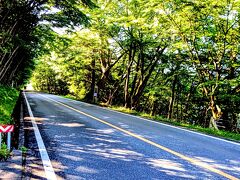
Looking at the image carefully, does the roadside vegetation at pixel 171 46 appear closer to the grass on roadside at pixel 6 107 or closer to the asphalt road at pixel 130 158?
the grass on roadside at pixel 6 107

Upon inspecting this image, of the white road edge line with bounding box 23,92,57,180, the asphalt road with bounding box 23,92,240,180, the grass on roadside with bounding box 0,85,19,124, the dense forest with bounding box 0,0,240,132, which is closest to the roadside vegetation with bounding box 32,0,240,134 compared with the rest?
the dense forest with bounding box 0,0,240,132

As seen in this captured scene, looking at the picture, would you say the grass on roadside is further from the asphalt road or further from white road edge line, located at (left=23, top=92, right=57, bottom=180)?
white road edge line, located at (left=23, top=92, right=57, bottom=180)

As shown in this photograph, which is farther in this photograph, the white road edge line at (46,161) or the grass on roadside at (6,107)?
the grass on roadside at (6,107)

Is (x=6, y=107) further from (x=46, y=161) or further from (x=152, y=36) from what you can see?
(x=152, y=36)

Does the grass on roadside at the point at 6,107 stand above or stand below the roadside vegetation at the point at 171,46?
below

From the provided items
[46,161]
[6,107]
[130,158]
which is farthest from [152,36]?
[46,161]

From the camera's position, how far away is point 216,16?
16547 mm

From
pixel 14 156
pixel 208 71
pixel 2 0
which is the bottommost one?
pixel 14 156

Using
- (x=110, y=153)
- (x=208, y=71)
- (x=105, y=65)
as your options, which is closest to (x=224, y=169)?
(x=110, y=153)

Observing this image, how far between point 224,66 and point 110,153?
55.4 feet

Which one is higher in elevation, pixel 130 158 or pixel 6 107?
pixel 6 107

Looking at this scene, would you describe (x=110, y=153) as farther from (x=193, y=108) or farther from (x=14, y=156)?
(x=193, y=108)

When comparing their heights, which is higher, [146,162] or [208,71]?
[208,71]

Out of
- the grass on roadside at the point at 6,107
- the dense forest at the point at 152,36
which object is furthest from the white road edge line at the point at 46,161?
the dense forest at the point at 152,36
